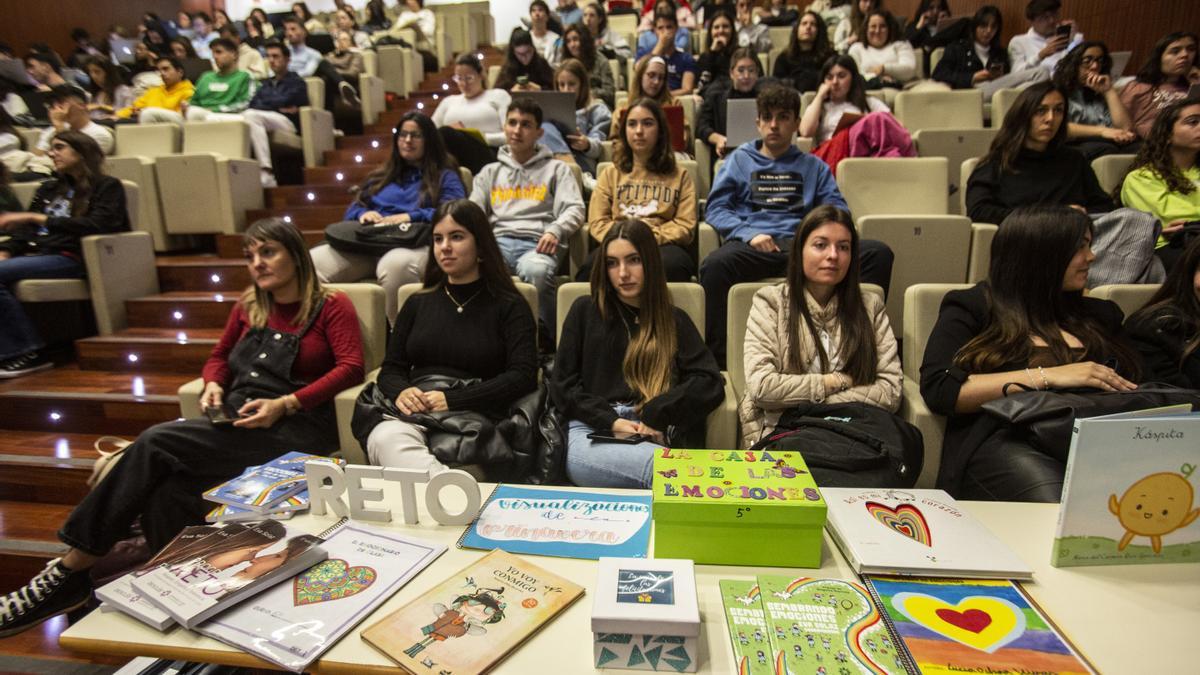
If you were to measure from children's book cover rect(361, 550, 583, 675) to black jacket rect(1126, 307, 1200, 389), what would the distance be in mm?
1765

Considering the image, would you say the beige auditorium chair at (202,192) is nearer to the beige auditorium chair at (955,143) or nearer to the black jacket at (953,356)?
the black jacket at (953,356)

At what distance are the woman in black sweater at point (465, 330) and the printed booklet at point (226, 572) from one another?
0.83 m

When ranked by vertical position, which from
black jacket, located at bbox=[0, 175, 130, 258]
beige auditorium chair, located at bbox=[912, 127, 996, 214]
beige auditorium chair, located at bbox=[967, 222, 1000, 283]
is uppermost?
beige auditorium chair, located at bbox=[912, 127, 996, 214]

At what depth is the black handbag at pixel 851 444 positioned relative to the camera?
1477mm

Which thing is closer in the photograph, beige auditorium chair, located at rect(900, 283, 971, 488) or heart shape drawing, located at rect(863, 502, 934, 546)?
heart shape drawing, located at rect(863, 502, 934, 546)

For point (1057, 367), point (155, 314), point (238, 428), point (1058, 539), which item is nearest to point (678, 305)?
point (1057, 367)

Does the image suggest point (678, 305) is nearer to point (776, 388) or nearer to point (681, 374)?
point (681, 374)

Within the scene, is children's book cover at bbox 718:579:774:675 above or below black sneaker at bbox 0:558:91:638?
above

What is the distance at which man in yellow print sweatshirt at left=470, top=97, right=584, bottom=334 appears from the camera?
2756 mm

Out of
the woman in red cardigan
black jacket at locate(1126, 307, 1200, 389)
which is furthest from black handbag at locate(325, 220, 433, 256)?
black jacket at locate(1126, 307, 1200, 389)

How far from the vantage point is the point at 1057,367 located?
1.61 meters

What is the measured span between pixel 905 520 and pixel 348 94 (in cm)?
518

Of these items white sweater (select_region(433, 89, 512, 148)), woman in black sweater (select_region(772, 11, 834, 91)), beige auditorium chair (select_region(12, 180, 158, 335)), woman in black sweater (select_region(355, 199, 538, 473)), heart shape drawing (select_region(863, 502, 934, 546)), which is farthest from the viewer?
woman in black sweater (select_region(772, 11, 834, 91))

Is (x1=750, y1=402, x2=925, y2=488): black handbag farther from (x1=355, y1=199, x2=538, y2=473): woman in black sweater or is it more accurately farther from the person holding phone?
the person holding phone
